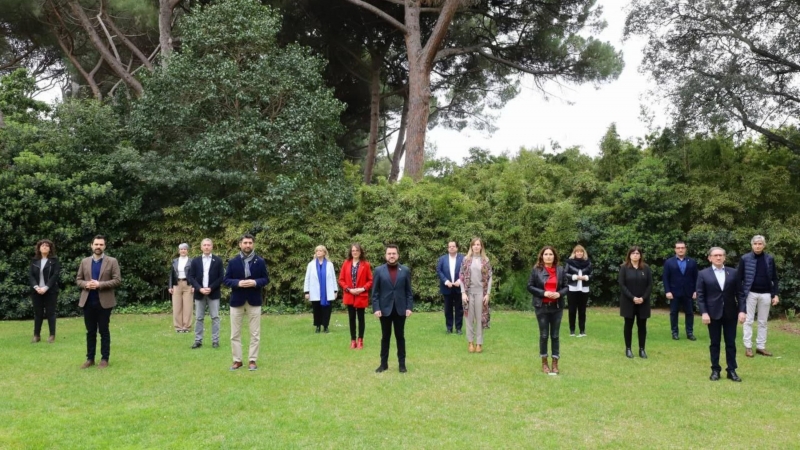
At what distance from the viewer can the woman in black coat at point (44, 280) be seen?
1106 centimetres

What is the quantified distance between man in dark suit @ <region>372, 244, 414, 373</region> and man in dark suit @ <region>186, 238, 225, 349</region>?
3333 millimetres

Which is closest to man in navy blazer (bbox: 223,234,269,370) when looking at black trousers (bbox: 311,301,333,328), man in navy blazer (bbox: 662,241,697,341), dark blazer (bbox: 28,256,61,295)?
black trousers (bbox: 311,301,333,328)

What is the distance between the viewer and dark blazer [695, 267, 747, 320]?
27.0ft

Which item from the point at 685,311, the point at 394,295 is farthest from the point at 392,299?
the point at 685,311

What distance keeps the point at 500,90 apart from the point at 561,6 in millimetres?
5345

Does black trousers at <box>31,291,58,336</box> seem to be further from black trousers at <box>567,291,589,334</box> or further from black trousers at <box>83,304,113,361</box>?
black trousers at <box>567,291,589,334</box>

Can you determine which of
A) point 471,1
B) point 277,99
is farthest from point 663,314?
point 277,99

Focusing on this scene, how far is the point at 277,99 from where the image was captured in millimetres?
18359

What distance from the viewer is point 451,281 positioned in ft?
38.2

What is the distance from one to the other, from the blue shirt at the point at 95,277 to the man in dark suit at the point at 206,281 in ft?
5.64

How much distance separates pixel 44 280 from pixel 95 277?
3.27 meters

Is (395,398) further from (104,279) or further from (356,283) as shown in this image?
(104,279)

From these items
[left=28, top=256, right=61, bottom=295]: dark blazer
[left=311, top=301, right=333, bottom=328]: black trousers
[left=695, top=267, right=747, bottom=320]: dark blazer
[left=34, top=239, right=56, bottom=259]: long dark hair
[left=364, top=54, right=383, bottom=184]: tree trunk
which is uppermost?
[left=364, top=54, right=383, bottom=184]: tree trunk

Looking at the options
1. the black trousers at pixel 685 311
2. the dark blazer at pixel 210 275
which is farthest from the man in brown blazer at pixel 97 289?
the black trousers at pixel 685 311
